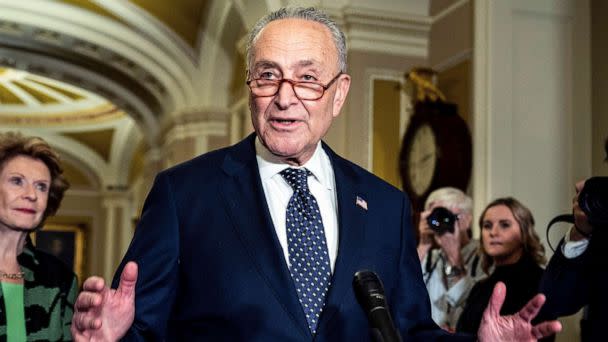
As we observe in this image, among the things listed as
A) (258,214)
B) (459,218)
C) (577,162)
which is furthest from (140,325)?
(577,162)

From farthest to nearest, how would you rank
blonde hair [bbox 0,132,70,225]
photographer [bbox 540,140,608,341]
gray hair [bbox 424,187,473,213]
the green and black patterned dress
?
gray hair [bbox 424,187,473,213] → blonde hair [bbox 0,132,70,225] → the green and black patterned dress → photographer [bbox 540,140,608,341]

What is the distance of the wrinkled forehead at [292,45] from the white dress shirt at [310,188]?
210 mm

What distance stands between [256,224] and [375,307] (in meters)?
0.49

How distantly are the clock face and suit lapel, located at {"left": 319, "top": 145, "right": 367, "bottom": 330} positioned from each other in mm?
4012

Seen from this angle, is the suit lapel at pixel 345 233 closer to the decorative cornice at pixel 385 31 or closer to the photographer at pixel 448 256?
the photographer at pixel 448 256

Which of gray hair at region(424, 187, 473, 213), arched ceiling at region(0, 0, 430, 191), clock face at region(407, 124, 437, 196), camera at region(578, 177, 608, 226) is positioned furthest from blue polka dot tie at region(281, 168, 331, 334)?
arched ceiling at region(0, 0, 430, 191)

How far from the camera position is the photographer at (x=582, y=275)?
2.75 m

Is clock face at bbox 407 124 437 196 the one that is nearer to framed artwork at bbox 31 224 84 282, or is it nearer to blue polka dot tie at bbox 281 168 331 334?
blue polka dot tie at bbox 281 168 331 334

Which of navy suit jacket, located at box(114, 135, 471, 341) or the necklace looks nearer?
navy suit jacket, located at box(114, 135, 471, 341)

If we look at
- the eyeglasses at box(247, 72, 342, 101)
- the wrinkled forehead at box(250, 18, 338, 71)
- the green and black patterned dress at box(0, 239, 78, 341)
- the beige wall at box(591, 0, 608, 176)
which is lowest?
the green and black patterned dress at box(0, 239, 78, 341)

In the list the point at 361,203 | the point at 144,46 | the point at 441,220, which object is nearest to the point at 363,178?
the point at 361,203

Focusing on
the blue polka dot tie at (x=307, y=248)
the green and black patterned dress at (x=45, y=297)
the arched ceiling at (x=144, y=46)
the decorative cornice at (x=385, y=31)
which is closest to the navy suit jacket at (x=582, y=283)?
the blue polka dot tie at (x=307, y=248)

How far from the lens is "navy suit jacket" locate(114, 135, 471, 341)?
1817 mm

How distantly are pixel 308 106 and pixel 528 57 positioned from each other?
4.04 m
